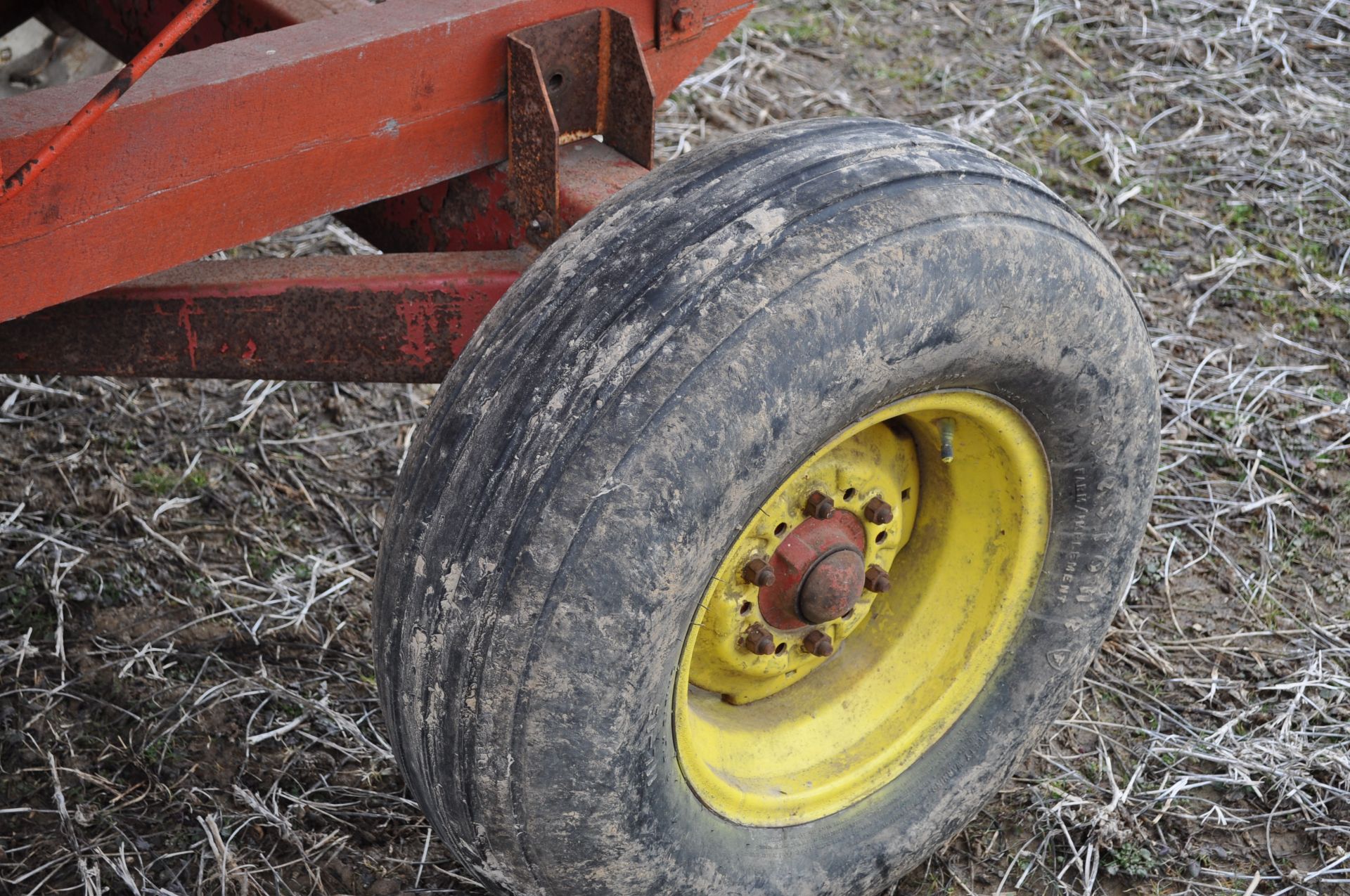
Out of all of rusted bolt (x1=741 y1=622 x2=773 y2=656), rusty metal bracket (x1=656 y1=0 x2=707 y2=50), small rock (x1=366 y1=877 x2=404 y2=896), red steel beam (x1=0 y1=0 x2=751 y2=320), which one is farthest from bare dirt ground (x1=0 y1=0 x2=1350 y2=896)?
rusty metal bracket (x1=656 y1=0 x2=707 y2=50)

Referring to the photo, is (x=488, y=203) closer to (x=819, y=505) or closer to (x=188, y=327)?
(x=188, y=327)

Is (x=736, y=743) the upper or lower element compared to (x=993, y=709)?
upper

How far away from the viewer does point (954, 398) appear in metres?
1.93

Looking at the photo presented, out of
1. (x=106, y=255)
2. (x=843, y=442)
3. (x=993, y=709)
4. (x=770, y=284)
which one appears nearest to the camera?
(x=770, y=284)

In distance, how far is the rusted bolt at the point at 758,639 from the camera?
2039 mm

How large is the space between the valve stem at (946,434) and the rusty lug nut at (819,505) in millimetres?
200

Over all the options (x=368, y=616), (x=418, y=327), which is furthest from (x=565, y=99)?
(x=368, y=616)

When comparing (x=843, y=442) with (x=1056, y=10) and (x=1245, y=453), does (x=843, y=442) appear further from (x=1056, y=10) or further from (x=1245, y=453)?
(x=1056, y=10)

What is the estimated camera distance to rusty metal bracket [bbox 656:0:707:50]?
2258mm

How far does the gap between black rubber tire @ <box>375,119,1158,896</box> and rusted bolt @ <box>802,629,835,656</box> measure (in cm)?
33

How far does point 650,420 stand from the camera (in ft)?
5.31

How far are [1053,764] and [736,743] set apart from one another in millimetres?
843

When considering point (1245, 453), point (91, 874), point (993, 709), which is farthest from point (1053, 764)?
point (91, 874)

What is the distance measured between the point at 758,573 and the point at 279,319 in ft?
2.72
